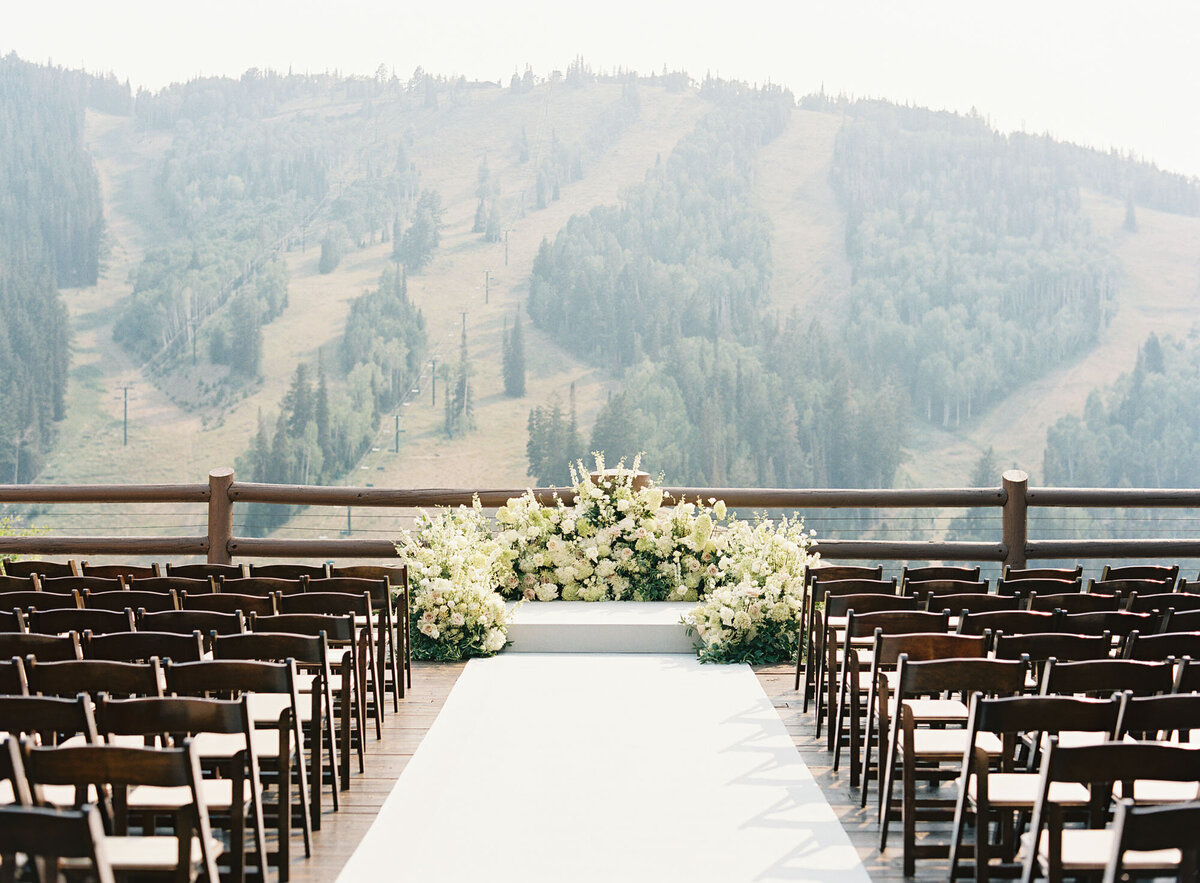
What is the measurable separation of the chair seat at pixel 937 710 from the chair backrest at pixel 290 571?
3.67m

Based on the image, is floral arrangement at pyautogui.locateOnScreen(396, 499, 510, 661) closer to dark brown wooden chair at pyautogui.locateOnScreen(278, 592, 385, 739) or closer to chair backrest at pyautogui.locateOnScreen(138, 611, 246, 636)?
dark brown wooden chair at pyautogui.locateOnScreen(278, 592, 385, 739)

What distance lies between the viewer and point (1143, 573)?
744 cm

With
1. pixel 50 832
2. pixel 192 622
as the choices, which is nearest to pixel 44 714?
pixel 50 832

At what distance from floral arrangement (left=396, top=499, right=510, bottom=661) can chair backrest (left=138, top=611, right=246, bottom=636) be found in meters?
Answer: 2.40

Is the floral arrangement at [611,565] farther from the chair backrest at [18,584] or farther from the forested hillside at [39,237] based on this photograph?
the forested hillside at [39,237]

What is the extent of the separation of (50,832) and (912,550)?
8904 mm

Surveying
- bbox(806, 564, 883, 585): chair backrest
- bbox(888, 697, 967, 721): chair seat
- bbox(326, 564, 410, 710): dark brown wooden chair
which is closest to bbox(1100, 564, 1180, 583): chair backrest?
bbox(806, 564, 883, 585): chair backrest

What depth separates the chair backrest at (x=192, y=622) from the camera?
5.19m

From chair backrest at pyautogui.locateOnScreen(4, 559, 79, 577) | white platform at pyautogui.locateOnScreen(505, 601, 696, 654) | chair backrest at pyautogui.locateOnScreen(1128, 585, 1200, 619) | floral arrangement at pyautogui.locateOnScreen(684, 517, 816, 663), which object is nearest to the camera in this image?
chair backrest at pyautogui.locateOnScreen(1128, 585, 1200, 619)

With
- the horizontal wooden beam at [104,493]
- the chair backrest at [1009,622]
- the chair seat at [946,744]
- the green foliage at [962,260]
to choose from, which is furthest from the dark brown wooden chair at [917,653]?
the green foliage at [962,260]

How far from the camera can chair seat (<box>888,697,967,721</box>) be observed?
4.74m

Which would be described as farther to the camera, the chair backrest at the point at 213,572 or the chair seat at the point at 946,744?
the chair backrest at the point at 213,572

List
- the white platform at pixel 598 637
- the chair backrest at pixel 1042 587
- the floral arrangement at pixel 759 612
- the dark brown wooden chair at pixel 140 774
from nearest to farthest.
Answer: the dark brown wooden chair at pixel 140 774
the chair backrest at pixel 1042 587
the floral arrangement at pixel 759 612
the white platform at pixel 598 637

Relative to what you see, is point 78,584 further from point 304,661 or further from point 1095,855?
point 1095,855
